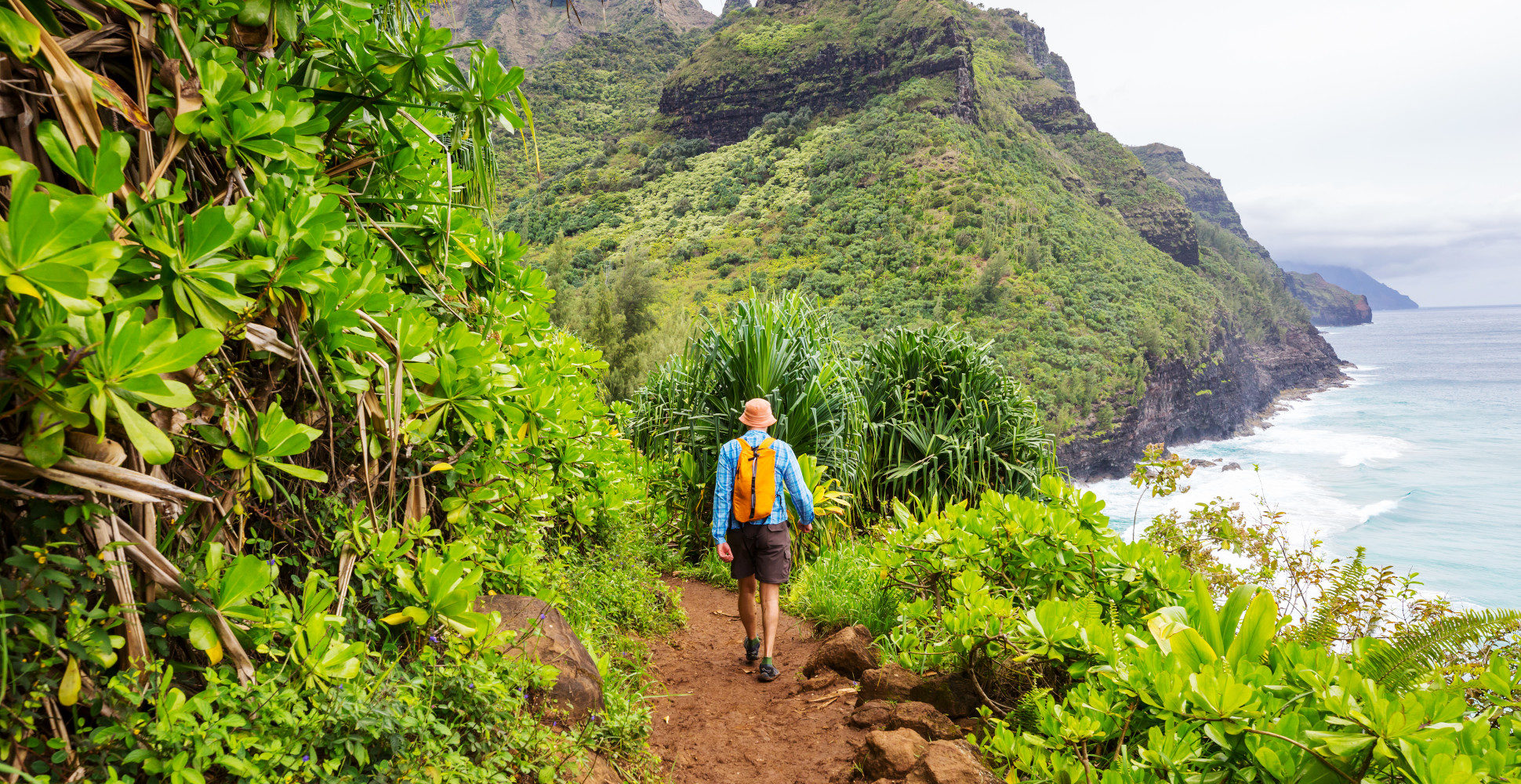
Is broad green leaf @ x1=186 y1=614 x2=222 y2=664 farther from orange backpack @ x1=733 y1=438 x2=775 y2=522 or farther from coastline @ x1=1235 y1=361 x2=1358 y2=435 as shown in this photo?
coastline @ x1=1235 y1=361 x2=1358 y2=435

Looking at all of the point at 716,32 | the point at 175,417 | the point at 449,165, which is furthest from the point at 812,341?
the point at 716,32

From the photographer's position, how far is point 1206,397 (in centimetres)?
4588

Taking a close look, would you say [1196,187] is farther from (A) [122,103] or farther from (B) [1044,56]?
(A) [122,103]

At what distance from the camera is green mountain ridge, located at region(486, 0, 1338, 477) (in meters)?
35.1

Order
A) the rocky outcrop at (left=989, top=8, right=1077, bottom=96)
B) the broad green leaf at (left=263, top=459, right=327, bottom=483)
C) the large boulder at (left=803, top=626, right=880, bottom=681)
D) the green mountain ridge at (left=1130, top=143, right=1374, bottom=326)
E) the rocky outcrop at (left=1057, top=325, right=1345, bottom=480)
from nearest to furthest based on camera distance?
1. the broad green leaf at (left=263, top=459, right=327, bottom=483)
2. the large boulder at (left=803, top=626, right=880, bottom=681)
3. the rocky outcrop at (left=1057, top=325, right=1345, bottom=480)
4. the rocky outcrop at (left=989, top=8, right=1077, bottom=96)
5. the green mountain ridge at (left=1130, top=143, right=1374, bottom=326)

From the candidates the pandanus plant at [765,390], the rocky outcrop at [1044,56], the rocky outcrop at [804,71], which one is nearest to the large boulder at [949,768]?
the pandanus plant at [765,390]

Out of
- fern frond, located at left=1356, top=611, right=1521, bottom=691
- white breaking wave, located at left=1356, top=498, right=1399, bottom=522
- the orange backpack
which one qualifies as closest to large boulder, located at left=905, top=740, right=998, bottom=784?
fern frond, located at left=1356, top=611, right=1521, bottom=691

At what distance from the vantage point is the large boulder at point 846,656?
3.21 meters

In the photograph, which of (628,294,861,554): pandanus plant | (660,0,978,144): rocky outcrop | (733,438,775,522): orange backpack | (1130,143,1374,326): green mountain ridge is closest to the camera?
(733,438,775,522): orange backpack

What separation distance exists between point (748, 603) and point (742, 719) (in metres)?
0.70

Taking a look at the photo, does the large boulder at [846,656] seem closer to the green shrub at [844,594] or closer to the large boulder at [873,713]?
the green shrub at [844,594]

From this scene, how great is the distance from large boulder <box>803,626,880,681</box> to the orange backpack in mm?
716

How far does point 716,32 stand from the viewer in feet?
206

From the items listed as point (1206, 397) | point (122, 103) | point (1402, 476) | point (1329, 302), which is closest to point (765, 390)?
point (122, 103)
